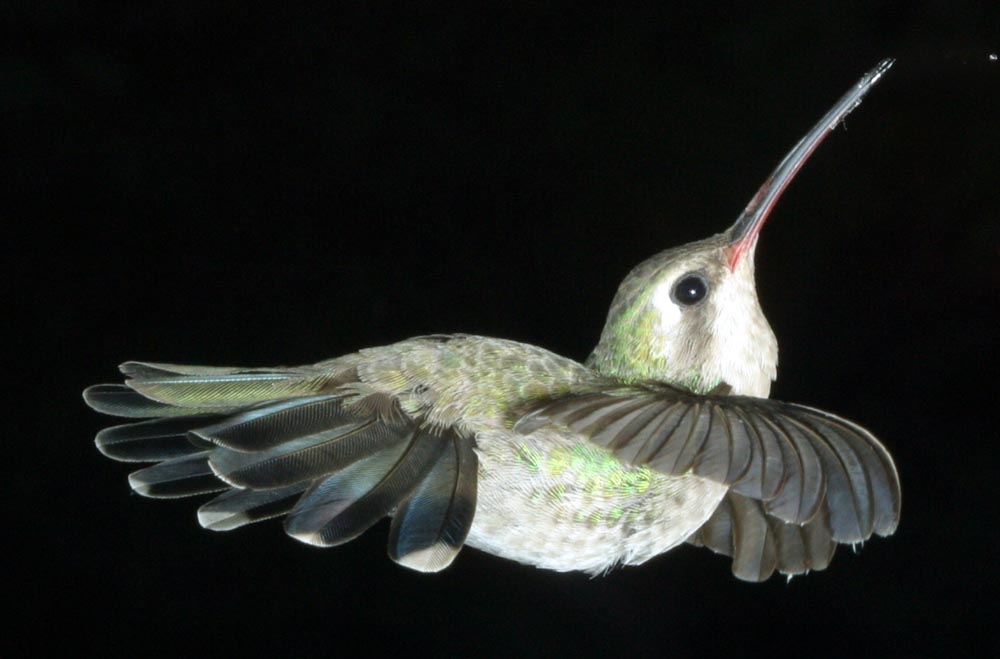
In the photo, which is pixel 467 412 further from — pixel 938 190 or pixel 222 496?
pixel 938 190

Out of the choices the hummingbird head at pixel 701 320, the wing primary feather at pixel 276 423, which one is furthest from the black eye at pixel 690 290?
the wing primary feather at pixel 276 423

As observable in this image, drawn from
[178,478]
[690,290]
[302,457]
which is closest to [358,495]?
[302,457]

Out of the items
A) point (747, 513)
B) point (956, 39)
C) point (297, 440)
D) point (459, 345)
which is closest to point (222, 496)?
point (297, 440)

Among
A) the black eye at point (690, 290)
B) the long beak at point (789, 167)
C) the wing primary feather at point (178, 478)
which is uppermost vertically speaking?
the long beak at point (789, 167)

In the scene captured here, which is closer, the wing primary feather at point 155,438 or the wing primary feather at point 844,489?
the wing primary feather at point 844,489

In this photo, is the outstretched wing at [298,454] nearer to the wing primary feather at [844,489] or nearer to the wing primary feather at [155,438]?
the wing primary feather at [155,438]

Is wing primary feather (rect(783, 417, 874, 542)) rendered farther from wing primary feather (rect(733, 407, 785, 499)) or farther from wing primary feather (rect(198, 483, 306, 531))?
wing primary feather (rect(198, 483, 306, 531))

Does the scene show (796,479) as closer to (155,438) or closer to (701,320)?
(701,320)
